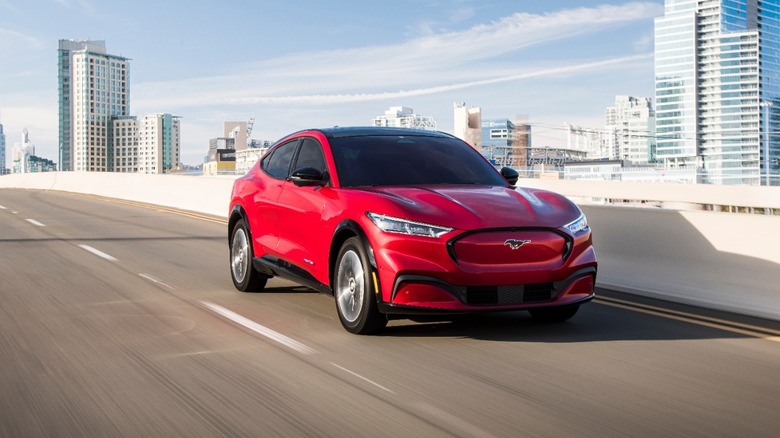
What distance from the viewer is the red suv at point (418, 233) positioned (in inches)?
255

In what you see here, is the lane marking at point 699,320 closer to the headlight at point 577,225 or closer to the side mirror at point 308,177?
the headlight at point 577,225

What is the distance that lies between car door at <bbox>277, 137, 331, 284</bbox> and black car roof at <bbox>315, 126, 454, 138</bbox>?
0.59ft

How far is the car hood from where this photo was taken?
6555 millimetres

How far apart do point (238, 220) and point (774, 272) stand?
5.38 metres

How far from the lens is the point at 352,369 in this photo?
19.0 ft

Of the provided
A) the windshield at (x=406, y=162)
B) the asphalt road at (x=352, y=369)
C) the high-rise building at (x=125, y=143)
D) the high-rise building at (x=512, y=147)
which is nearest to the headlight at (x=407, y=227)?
the asphalt road at (x=352, y=369)

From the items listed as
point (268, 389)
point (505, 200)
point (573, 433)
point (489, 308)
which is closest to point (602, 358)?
point (489, 308)

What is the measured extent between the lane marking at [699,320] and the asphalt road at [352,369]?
3 cm

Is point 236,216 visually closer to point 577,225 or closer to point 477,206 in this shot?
point 477,206

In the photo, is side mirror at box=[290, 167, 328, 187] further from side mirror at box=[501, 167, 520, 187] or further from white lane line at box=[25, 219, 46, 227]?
white lane line at box=[25, 219, 46, 227]

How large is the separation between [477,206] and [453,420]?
2511 mm

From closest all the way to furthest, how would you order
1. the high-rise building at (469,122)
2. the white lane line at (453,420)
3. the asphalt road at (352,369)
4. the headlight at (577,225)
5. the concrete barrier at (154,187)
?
the white lane line at (453,420)
the asphalt road at (352,369)
the headlight at (577,225)
the concrete barrier at (154,187)
the high-rise building at (469,122)

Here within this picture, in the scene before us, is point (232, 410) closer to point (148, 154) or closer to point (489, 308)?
point (489, 308)

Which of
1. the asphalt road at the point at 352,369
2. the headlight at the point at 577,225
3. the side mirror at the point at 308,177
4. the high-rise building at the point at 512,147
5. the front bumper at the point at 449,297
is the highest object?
the high-rise building at the point at 512,147
